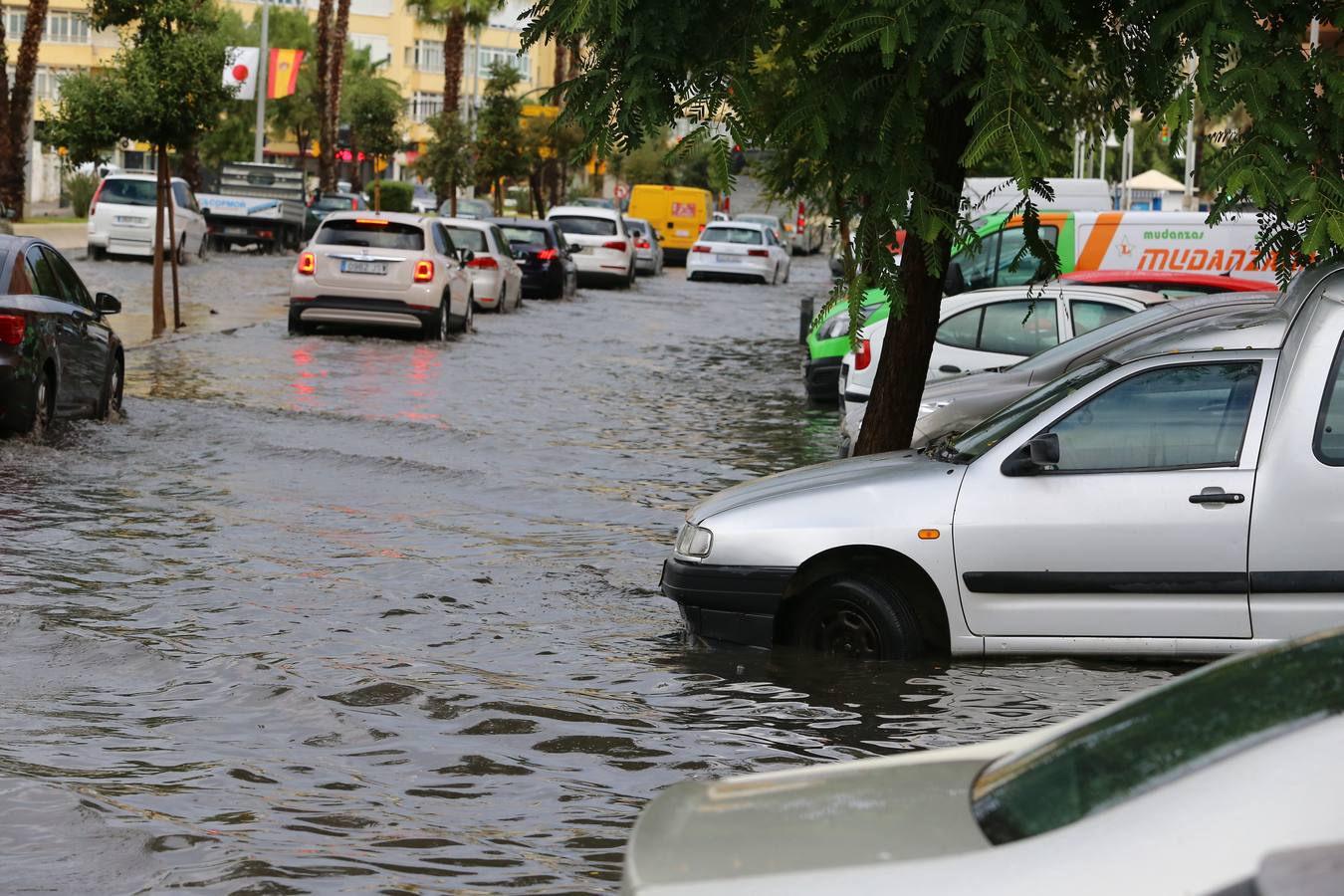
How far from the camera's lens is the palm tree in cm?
5131

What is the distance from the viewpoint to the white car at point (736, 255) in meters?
46.0

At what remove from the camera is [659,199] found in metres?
58.8

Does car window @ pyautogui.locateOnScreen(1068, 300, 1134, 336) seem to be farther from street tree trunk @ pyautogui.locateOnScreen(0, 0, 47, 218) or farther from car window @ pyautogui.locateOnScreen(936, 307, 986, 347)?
street tree trunk @ pyautogui.locateOnScreen(0, 0, 47, 218)

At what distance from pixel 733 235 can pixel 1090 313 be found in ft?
106

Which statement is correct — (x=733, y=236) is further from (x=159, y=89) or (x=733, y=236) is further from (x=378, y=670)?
(x=378, y=670)

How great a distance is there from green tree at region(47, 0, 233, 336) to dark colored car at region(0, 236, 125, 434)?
791cm

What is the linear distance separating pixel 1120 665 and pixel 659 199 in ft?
170

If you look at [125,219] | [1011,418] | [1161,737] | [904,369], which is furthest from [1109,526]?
[125,219]

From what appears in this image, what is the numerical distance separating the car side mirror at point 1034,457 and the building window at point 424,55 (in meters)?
117

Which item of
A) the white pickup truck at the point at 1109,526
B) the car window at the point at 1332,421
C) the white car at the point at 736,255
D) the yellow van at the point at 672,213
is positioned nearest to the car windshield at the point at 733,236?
the white car at the point at 736,255

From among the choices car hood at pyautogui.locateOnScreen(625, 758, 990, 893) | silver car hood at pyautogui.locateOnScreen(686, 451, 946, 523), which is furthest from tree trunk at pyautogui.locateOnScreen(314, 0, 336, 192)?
car hood at pyautogui.locateOnScreen(625, 758, 990, 893)

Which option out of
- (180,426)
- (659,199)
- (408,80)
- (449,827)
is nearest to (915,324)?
(449,827)

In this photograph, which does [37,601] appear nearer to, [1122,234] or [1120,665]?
[1120,665]

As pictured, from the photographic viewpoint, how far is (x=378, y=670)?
7836 millimetres
